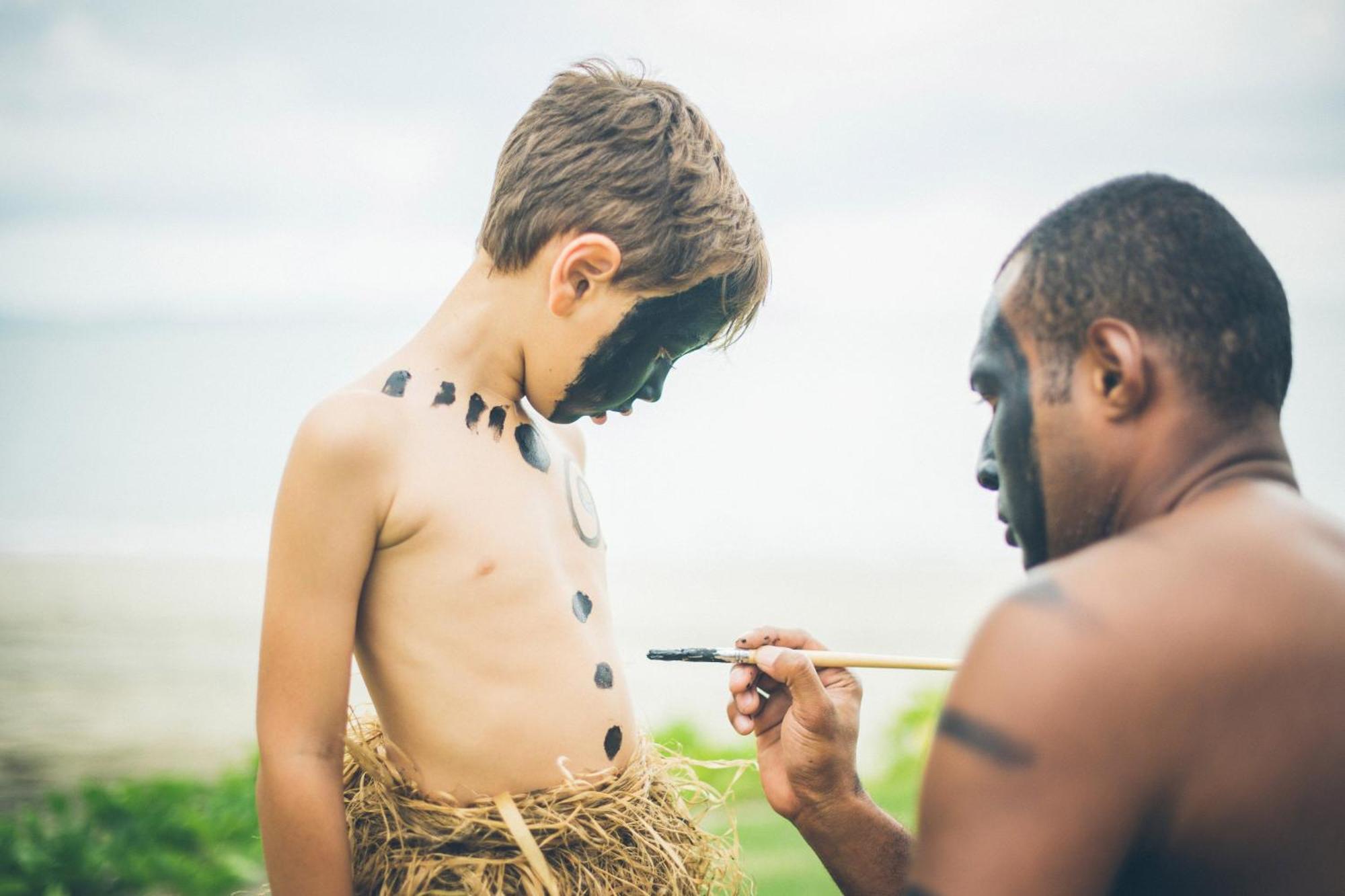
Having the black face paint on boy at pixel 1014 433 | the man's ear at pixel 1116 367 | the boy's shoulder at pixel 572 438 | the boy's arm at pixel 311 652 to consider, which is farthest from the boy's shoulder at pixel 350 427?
the man's ear at pixel 1116 367

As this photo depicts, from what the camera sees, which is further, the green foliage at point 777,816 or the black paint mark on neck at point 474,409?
the green foliage at point 777,816

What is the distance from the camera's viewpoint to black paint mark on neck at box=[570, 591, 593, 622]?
1818 mm

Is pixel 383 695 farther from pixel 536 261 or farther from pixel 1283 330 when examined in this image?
pixel 1283 330

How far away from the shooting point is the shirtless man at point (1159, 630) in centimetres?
96

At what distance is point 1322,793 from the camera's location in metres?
0.99

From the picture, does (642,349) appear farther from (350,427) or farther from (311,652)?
(311,652)

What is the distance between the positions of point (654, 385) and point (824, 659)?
0.61m

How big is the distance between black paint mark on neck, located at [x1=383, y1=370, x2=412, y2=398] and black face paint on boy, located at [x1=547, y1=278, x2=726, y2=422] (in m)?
0.30

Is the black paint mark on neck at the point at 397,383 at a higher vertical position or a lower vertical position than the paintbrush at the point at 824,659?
higher

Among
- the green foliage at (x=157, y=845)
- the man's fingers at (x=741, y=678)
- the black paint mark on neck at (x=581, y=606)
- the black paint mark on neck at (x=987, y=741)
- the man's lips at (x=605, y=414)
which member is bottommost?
the green foliage at (x=157, y=845)

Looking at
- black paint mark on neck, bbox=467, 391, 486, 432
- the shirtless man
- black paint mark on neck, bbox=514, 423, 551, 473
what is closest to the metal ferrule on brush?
black paint mark on neck, bbox=514, 423, 551, 473

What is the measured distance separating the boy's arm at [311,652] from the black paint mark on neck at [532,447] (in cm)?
38

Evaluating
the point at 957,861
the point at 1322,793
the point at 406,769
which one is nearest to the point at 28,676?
the point at 406,769

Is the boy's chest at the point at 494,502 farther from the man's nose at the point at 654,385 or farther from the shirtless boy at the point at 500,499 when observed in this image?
the man's nose at the point at 654,385
